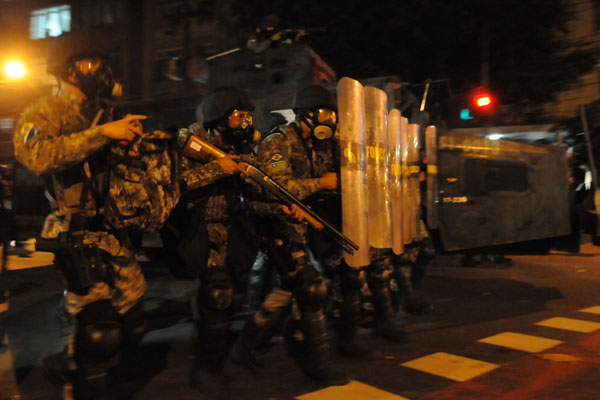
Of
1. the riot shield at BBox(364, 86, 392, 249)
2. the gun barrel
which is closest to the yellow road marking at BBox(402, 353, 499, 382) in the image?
the riot shield at BBox(364, 86, 392, 249)

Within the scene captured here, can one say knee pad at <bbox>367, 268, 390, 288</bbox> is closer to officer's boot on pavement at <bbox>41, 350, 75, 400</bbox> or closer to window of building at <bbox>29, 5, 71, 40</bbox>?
officer's boot on pavement at <bbox>41, 350, 75, 400</bbox>

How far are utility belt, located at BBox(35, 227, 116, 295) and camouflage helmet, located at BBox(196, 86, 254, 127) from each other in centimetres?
120

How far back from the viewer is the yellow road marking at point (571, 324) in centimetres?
469

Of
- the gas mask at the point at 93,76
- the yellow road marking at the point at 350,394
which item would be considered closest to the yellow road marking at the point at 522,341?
the yellow road marking at the point at 350,394

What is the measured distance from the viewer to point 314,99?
3.79 m

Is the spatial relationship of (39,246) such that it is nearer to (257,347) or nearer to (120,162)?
(120,162)

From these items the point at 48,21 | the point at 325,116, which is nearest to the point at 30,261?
the point at 325,116

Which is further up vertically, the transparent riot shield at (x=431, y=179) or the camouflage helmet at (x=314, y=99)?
the camouflage helmet at (x=314, y=99)

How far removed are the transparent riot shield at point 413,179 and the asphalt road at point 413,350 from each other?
92 cm

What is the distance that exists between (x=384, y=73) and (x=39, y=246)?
456 inches

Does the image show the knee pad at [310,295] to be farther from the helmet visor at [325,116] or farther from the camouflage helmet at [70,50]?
the camouflage helmet at [70,50]

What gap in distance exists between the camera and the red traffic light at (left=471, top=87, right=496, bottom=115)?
9586 mm

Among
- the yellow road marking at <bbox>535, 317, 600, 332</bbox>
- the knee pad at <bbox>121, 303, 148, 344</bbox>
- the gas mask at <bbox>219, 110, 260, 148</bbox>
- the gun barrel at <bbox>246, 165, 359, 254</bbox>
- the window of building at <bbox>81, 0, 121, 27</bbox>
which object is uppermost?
the window of building at <bbox>81, 0, 121, 27</bbox>

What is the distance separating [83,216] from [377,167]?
2.00 m
